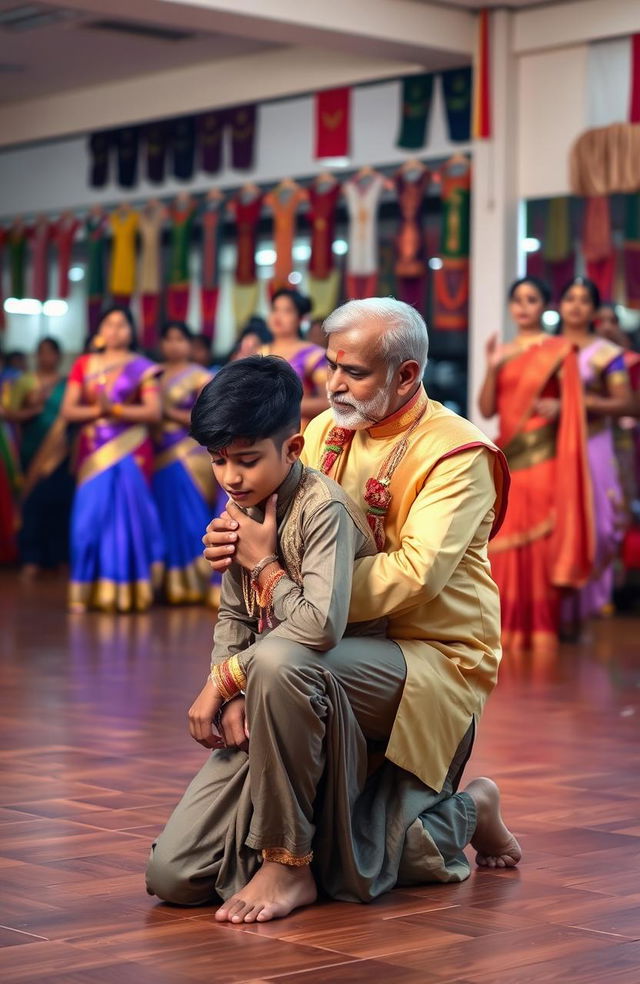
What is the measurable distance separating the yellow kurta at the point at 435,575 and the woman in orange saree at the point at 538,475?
13.0 feet

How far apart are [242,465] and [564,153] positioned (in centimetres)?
661

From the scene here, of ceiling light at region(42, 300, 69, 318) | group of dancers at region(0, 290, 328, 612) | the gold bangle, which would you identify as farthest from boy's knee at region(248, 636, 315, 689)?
ceiling light at region(42, 300, 69, 318)

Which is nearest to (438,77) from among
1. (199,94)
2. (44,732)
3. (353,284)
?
(353,284)

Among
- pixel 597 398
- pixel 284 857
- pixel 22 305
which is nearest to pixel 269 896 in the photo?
pixel 284 857

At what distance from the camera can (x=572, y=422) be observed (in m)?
7.02

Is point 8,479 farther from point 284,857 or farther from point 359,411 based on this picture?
point 284,857

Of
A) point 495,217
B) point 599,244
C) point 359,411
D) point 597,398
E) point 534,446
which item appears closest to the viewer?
point 359,411

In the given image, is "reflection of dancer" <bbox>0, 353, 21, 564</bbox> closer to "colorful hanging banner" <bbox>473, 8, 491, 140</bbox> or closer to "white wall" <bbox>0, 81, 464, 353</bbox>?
"white wall" <bbox>0, 81, 464, 353</bbox>

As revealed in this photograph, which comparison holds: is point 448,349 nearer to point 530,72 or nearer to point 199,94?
point 530,72

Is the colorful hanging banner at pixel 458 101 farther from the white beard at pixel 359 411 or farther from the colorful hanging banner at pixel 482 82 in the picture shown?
the white beard at pixel 359 411

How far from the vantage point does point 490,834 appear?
118 inches

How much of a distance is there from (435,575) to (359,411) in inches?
13.4

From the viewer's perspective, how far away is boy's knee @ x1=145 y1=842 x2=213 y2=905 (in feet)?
8.88

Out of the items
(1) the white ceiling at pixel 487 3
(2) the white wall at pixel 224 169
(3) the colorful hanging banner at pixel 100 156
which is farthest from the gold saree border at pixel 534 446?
(3) the colorful hanging banner at pixel 100 156
